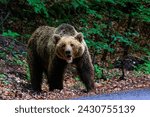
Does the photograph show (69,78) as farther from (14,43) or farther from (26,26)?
(26,26)

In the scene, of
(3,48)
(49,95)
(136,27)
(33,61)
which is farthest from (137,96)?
(136,27)

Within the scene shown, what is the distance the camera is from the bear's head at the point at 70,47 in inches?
445

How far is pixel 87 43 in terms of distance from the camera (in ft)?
49.4

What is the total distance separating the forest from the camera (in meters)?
12.3

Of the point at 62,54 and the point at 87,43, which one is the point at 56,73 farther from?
the point at 87,43

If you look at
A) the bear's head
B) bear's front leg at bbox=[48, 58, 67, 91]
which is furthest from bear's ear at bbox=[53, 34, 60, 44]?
bear's front leg at bbox=[48, 58, 67, 91]

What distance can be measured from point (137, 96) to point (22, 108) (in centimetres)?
273

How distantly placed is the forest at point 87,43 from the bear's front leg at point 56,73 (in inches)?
10.4

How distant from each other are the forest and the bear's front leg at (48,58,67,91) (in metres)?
0.26

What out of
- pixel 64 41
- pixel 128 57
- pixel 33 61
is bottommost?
pixel 128 57

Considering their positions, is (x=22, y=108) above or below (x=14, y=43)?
above

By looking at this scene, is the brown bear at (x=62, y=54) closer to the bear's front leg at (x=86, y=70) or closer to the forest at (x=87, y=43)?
the bear's front leg at (x=86, y=70)

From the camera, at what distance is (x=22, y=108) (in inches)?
320

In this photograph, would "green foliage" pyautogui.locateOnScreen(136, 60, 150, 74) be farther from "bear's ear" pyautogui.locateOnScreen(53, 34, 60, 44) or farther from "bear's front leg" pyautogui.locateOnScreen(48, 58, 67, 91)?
"bear's ear" pyautogui.locateOnScreen(53, 34, 60, 44)
